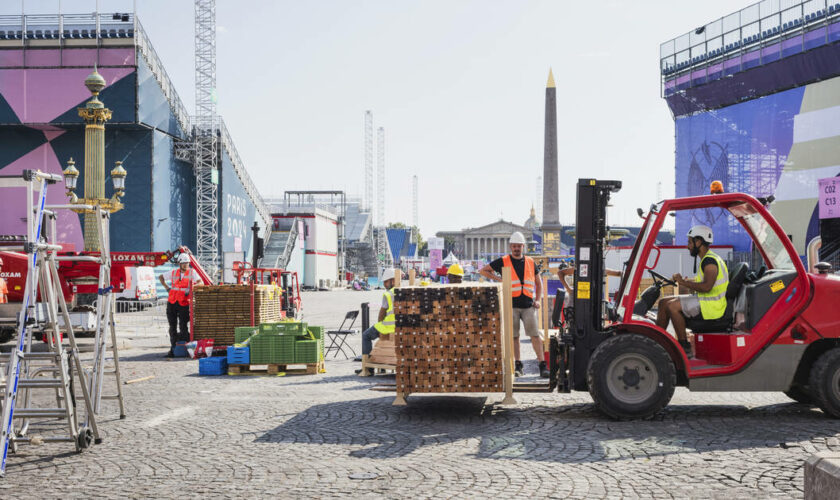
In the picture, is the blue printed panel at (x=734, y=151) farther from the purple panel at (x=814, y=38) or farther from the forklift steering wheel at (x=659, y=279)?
the forklift steering wheel at (x=659, y=279)

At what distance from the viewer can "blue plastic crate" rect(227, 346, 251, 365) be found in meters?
11.9

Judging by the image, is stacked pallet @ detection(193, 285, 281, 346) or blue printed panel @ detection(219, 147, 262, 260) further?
blue printed panel @ detection(219, 147, 262, 260)

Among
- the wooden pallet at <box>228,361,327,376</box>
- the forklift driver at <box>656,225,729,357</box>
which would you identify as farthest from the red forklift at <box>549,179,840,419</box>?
the wooden pallet at <box>228,361,327,376</box>

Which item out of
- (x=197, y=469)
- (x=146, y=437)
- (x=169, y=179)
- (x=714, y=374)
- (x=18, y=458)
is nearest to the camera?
(x=197, y=469)

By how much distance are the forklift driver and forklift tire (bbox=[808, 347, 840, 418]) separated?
3.51 feet

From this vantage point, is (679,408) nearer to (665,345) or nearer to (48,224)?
(665,345)

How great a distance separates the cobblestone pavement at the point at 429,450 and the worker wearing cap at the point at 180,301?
17.7 ft

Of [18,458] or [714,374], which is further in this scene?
[714,374]

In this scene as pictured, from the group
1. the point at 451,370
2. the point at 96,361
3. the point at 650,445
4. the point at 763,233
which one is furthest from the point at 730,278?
the point at 96,361

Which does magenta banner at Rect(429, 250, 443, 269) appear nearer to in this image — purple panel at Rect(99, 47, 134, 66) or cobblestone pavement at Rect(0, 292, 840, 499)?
purple panel at Rect(99, 47, 134, 66)

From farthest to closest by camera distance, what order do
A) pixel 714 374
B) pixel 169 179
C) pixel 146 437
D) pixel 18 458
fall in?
pixel 169 179 < pixel 714 374 < pixel 146 437 < pixel 18 458

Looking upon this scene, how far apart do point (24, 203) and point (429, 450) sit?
135 ft

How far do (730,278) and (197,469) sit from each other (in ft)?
20.0

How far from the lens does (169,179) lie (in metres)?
44.3
